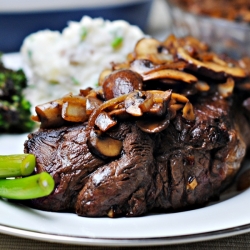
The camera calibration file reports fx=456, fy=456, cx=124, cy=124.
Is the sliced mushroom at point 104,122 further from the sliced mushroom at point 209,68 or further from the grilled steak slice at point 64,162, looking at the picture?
the sliced mushroom at point 209,68

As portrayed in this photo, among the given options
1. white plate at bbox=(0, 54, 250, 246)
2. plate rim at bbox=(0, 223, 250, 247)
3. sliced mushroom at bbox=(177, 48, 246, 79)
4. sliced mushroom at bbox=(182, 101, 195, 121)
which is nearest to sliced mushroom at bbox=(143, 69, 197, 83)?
sliced mushroom at bbox=(177, 48, 246, 79)

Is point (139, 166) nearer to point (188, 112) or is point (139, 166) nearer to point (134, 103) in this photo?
point (134, 103)

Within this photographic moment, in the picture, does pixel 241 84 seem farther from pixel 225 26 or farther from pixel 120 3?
pixel 120 3

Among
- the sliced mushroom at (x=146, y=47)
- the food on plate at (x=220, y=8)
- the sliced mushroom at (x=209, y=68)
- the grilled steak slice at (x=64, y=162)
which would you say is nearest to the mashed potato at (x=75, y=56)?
the sliced mushroom at (x=146, y=47)

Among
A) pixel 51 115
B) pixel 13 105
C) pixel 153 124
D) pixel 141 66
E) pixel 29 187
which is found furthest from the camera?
pixel 13 105

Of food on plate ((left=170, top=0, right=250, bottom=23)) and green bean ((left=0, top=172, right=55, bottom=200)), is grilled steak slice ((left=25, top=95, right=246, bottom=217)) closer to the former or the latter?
green bean ((left=0, top=172, right=55, bottom=200))

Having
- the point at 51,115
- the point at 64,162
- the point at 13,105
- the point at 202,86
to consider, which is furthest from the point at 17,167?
the point at 13,105

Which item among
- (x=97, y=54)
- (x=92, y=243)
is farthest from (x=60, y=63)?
(x=92, y=243)
